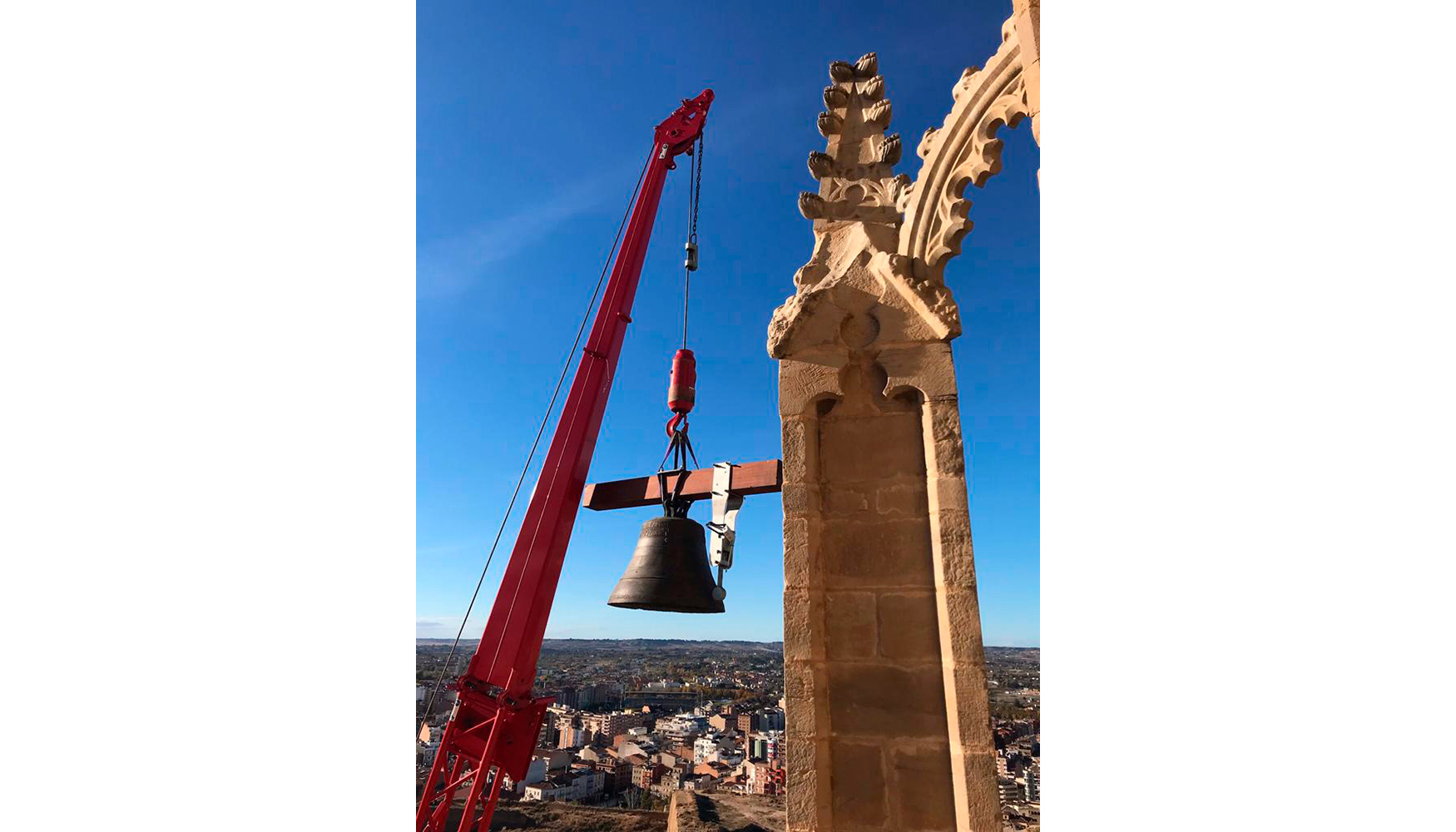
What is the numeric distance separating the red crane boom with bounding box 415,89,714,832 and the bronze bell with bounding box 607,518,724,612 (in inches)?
104

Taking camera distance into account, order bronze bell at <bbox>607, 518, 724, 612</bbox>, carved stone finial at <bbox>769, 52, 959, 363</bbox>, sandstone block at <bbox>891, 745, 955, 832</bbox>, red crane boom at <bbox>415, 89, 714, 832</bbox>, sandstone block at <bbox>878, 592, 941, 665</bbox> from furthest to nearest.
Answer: red crane boom at <bbox>415, 89, 714, 832</bbox>, bronze bell at <bbox>607, 518, 724, 612</bbox>, carved stone finial at <bbox>769, 52, 959, 363</bbox>, sandstone block at <bbox>878, 592, 941, 665</bbox>, sandstone block at <bbox>891, 745, 955, 832</bbox>

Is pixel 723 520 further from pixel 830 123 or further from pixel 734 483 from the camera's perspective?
pixel 830 123

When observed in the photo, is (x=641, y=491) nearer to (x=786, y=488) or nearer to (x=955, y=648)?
(x=786, y=488)

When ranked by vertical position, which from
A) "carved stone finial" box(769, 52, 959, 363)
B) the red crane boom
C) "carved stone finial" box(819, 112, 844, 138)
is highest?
"carved stone finial" box(819, 112, 844, 138)

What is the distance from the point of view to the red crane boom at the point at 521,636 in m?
6.27

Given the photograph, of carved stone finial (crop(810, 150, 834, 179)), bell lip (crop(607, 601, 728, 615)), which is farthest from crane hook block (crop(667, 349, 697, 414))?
carved stone finial (crop(810, 150, 834, 179))

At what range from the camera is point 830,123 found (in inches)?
115

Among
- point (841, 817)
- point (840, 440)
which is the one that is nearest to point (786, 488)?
point (840, 440)

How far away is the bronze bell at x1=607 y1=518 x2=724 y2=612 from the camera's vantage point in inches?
170

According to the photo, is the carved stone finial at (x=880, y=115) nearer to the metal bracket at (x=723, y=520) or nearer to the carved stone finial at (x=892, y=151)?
the carved stone finial at (x=892, y=151)

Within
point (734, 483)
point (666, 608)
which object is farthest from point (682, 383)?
point (666, 608)

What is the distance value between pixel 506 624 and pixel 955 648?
5.32 m

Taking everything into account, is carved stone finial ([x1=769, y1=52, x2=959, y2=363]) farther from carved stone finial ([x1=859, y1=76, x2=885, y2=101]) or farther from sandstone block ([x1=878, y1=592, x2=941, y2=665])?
sandstone block ([x1=878, y1=592, x2=941, y2=665])

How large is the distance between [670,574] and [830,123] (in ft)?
9.09
